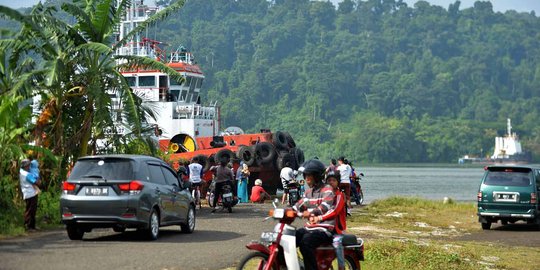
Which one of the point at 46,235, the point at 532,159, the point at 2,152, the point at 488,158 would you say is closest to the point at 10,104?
the point at 2,152

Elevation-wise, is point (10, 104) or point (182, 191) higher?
point (10, 104)

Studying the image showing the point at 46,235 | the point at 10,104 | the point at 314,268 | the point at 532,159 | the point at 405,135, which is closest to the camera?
the point at 314,268

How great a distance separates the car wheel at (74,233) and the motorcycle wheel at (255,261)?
6813 mm

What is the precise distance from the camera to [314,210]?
1174 centimetres

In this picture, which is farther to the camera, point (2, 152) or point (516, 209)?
point (516, 209)

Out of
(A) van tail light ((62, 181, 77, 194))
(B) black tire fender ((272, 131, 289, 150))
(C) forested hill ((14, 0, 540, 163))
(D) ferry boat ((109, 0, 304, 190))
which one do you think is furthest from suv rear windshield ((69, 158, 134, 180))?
(C) forested hill ((14, 0, 540, 163))

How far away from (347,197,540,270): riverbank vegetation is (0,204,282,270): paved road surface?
2.44 meters

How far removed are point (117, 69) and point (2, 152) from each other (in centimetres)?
483

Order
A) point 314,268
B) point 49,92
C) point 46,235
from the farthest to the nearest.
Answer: point 49,92
point 46,235
point 314,268

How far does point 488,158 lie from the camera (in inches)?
6368

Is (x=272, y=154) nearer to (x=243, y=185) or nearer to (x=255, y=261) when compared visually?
(x=243, y=185)

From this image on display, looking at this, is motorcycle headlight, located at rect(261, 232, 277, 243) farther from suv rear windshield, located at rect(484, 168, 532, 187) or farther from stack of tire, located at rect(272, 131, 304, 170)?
stack of tire, located at rect(272, 131, 304, 170)

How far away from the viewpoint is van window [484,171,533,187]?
79.8ft

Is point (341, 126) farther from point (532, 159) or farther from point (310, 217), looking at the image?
point (310, 217)
